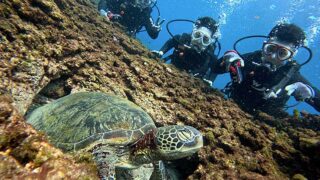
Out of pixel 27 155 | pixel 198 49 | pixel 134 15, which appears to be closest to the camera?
pixel 27 155

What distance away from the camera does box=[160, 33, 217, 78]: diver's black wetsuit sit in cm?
750

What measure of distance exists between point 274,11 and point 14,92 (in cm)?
5995

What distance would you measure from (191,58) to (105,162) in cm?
559

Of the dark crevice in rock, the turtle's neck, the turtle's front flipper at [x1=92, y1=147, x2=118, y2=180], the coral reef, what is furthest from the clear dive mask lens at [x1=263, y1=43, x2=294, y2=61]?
the turtle's front flipper at [x1=92, y1=147, x2=118, y2=180]

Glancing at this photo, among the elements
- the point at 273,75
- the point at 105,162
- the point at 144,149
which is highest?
the point at 273,75

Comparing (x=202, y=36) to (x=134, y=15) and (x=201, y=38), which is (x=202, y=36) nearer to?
(x=201, y=38)

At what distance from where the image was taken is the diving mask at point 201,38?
716 cm

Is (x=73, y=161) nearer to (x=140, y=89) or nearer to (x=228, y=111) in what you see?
(x=140, y=89)

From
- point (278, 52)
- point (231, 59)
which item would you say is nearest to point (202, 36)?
point (231, 59)

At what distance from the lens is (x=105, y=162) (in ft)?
8.31

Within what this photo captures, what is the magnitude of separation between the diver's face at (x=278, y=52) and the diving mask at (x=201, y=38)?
1958mm

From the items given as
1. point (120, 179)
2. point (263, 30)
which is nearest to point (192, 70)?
point (120, 179)

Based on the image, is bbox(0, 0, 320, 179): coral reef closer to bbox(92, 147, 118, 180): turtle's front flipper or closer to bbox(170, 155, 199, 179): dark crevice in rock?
bbox(170, 155, 199, 179): dark crevice in rock

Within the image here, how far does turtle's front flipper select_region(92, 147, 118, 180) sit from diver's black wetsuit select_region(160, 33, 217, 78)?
5.12 m
